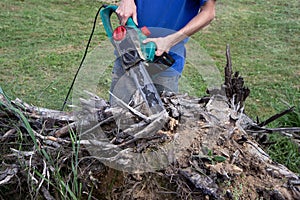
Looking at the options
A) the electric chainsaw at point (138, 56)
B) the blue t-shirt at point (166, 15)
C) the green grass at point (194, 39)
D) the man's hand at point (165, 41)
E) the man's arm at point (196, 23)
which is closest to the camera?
the electric chainsaw at point (138, 56)

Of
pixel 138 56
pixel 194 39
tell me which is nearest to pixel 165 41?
pixel 138 56

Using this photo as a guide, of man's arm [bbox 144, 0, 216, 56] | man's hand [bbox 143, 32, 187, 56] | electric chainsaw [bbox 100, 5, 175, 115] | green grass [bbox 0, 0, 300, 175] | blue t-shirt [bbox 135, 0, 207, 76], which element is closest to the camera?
electric chainsaw [bbox 100, 5, 175, 115]

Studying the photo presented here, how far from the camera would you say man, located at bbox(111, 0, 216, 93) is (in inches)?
110

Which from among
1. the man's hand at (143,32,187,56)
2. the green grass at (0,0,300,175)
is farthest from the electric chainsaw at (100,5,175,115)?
the green grass at (0,0,300,175)

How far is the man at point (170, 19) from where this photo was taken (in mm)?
2797

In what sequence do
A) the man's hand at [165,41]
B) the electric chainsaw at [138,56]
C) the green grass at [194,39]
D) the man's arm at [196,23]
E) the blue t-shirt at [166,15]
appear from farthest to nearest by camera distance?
the green grass at [194,39] < the blue t-shirt at [166,15] < the man's arm at [196,23] < the man's hand at [165,41] < the electric chainsaw at [138,56]

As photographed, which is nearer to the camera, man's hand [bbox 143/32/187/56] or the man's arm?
man's hand [bbox 143/32/187/56]

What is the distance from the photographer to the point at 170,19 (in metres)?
2.95

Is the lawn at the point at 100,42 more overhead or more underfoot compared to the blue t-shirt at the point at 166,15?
more underfoot

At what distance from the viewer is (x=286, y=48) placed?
7098mm

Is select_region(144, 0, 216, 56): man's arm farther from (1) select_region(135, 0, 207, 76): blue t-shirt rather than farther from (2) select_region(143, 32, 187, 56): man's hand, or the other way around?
(1) select_region(135, 0, 207, 76): blue t-shirt

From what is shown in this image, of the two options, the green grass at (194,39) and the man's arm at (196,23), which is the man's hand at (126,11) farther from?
the green grass at (194,39)

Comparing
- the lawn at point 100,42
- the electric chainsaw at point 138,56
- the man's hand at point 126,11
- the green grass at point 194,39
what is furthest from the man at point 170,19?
the lawn at point 100,42

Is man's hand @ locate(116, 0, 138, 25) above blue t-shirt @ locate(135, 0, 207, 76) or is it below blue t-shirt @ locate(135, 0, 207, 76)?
above
